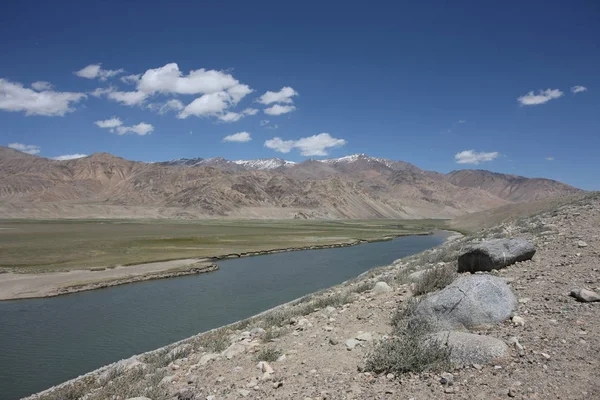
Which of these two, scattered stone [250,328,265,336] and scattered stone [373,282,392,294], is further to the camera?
scattered stone [373,282,392,294]

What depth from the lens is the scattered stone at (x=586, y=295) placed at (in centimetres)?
798

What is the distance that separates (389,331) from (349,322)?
1.34m

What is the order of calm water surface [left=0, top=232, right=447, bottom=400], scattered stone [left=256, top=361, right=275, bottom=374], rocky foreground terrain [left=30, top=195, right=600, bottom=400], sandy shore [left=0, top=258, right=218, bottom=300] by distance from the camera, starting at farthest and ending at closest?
sandy shore [left=0, top=258, right=218, bottom=300] < calm water surface [left=0, top=232, right=447, bottom=400] < scattered stone [left=256, top=361, right=275, bottom=374] < rocky foreground terrain [left=30, top=195, right=600, bottom=400]

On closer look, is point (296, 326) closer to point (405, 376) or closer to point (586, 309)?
point (405, 376)

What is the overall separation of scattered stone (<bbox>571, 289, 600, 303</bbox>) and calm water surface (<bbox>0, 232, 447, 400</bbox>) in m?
16.6

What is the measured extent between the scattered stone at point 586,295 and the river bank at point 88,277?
32438 millimetres

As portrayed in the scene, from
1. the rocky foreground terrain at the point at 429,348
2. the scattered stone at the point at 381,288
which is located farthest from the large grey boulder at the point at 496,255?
the scattered stone at the point at 381,288

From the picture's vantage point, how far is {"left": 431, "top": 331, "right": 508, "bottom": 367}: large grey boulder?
21.2 feet

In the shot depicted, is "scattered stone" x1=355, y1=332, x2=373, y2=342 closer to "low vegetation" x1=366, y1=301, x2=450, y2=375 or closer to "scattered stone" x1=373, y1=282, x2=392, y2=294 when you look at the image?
"low vegetation" x1=366, y1=301, x2=450, y2=375

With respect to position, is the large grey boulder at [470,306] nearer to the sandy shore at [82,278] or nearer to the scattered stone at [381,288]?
the scattered stone at [381,288]

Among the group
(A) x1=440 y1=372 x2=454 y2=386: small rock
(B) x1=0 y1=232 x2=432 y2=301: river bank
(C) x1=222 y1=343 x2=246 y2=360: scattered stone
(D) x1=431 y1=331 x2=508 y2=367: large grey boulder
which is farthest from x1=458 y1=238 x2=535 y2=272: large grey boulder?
(B) x1=0 y1=232 x2=432 y2=301: river bank

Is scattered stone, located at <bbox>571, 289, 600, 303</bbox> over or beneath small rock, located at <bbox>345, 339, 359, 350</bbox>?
over

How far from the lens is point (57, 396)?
31.5 feet

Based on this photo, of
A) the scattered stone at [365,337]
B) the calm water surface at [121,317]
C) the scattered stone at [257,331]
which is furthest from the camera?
the calm water surface at [121,317]
